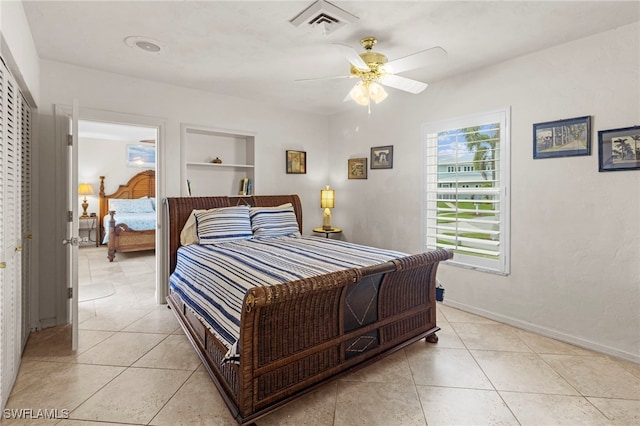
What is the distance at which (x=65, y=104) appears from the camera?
10.3 feet

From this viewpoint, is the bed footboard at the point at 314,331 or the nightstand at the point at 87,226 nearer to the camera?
the bed footboard at the point at 314,331

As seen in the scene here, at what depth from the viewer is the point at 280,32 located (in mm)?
2529

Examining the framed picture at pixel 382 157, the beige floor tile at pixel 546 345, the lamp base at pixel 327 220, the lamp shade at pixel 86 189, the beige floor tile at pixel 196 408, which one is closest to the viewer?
the beige floor tile at pixel 196 408

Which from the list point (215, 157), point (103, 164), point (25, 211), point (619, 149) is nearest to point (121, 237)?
point (103, 164)

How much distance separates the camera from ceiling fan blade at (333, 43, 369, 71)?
2.13m

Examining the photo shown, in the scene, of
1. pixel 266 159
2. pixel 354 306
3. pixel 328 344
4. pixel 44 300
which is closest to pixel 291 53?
pixel 266 159

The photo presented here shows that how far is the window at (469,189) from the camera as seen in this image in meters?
3.18

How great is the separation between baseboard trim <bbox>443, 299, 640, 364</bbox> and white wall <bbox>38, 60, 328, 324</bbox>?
2.48m

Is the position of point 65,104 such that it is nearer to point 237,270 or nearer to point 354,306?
Result: point 237,270

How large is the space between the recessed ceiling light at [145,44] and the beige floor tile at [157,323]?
2434 mm

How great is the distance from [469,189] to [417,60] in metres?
1.59

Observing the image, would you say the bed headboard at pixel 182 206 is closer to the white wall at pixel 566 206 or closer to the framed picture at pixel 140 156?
the white wall at pixel 566 206

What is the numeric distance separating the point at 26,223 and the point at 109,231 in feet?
11.8

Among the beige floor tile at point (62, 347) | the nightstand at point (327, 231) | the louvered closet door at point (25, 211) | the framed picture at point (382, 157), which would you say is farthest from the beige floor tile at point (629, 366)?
the louvered closet door at point (25, 211)
